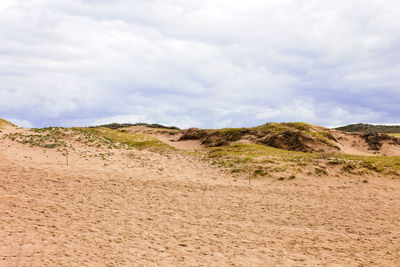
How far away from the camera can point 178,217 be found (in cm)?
1388

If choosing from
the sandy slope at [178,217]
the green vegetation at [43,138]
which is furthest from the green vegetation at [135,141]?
the sandy slope at [178,217]

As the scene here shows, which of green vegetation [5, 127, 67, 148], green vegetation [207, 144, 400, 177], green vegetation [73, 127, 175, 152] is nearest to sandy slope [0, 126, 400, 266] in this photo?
green vegetation [5, 127, 67, 148]

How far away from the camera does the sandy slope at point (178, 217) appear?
9.20 meters

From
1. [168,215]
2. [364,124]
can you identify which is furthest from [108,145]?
[364,124]

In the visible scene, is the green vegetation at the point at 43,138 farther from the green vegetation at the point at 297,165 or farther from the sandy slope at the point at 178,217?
the green vegetation at the point at 297,165

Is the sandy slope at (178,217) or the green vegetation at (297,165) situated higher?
the green vegetation at (297,165)

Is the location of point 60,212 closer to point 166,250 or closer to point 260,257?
point 166,250

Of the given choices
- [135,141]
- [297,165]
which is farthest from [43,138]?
[297,165]

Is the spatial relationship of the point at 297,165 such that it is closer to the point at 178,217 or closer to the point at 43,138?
the point at 178,217

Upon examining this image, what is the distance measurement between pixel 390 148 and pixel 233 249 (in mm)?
47013

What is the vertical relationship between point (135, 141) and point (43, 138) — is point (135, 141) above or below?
above

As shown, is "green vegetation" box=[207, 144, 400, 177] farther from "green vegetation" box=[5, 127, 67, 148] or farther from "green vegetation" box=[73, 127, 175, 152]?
"green vegetation" box=[5, 127, 67, 148]

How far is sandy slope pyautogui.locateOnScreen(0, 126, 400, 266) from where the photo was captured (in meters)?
9.20

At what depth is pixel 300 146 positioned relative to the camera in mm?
43062
